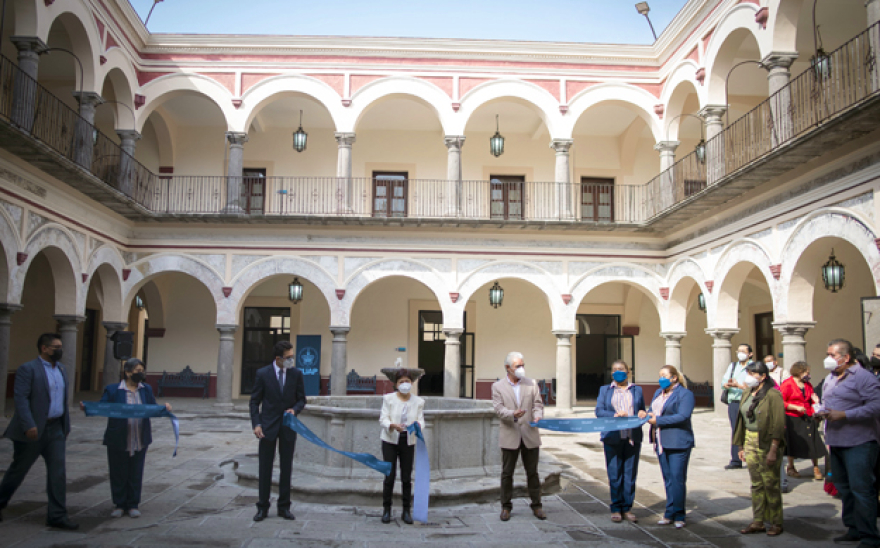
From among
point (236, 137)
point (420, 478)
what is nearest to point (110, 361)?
point (236, 137)

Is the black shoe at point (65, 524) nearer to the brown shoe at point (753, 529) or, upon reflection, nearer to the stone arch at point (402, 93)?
the brown shoe at point (753, 529)

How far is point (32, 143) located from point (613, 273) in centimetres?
1192

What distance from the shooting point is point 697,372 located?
18703 mm

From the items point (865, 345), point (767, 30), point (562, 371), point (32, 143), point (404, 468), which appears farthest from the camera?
point (562, 371)

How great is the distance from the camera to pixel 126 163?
14617 mm

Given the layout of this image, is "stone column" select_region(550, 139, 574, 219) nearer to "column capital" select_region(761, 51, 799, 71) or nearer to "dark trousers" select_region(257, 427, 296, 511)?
"column capital" select_region(761, 51, 799, 71)

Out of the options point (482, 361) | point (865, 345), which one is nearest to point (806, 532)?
point (865, 345)

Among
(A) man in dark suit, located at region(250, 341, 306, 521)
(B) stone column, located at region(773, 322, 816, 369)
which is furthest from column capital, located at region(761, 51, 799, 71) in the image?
(A) man in dark suit, located at region(250, 341, 306, 521)

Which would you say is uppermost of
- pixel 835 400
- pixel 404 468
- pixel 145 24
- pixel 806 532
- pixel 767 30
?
pixel 145 24

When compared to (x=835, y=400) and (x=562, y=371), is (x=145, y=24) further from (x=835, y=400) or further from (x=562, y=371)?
(x=835, y=400)

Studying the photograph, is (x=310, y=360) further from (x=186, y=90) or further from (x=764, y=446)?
(x=764, y=446)

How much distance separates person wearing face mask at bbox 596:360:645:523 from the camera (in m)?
5.77

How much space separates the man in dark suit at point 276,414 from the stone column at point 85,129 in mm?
9141

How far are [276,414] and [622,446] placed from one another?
2961mm
